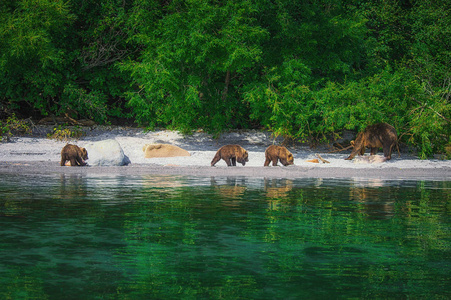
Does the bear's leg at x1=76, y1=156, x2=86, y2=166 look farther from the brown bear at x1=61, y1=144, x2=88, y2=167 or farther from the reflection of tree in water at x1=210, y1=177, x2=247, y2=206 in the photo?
the reflection of tree in water at x1=210, y1=177, x2=247, y2=206

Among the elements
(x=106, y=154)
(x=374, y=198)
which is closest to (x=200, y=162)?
(x=106, y=154)

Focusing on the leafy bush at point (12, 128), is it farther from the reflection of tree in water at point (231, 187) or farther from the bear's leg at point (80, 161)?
the reflection of tree in water at point (231, 187)

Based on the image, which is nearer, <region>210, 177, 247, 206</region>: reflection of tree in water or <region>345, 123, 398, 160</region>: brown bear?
<region>210, 177, 247, 206</region>: reflection of tree in water

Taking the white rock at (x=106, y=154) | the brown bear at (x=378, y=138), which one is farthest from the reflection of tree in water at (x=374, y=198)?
the white rock at (x=106, y=154)

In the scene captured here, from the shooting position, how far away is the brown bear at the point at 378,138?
2364 centimetres

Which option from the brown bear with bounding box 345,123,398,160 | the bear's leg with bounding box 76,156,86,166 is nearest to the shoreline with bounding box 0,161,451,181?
the bear's leg with bounding box 76,156,86,166

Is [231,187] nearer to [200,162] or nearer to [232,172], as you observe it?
[232,172]

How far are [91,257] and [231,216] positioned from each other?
3509 millimetres

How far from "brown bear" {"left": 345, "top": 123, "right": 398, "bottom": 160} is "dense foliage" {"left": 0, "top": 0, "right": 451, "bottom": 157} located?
0.37 m

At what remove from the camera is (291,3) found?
27.4m

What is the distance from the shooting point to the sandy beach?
1856 centimetres

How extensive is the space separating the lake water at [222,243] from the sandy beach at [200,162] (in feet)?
14.8

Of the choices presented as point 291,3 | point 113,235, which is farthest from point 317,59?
point 113,235

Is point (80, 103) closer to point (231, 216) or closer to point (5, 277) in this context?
point (231, 216)
